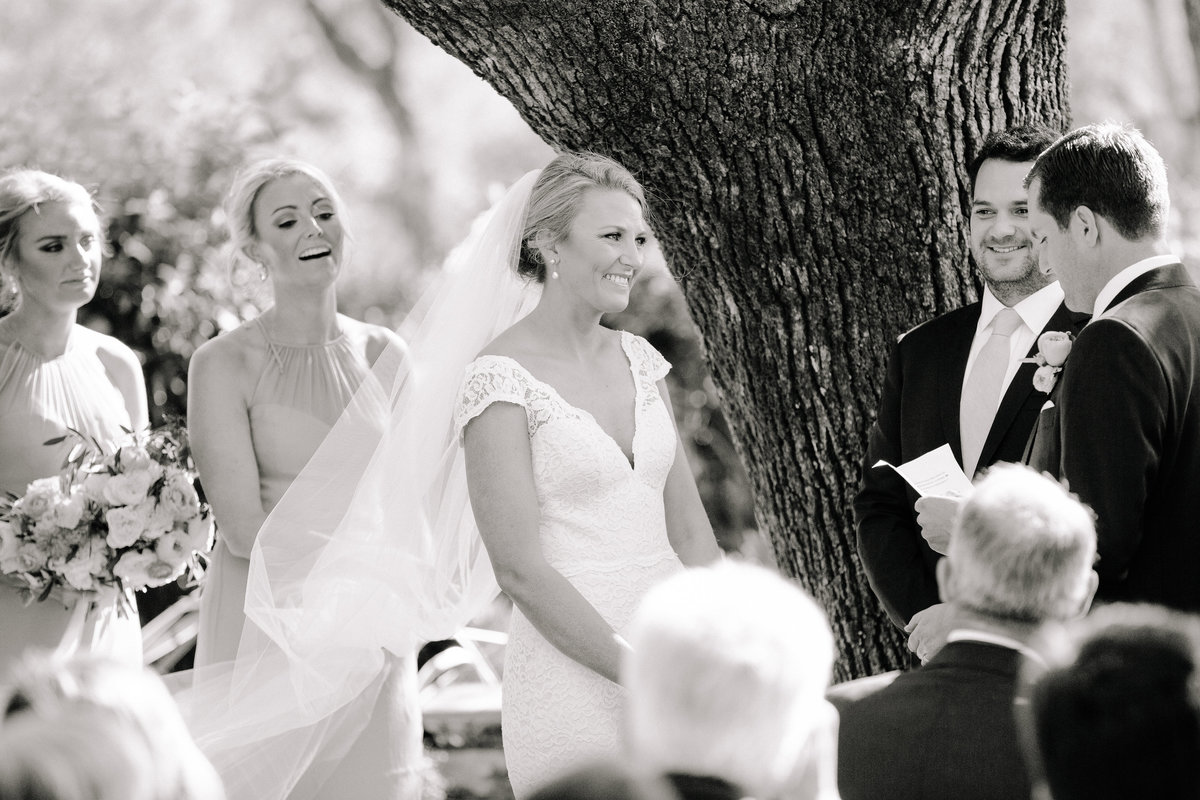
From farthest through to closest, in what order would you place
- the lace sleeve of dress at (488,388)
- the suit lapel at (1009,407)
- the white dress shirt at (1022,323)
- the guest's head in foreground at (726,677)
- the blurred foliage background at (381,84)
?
the blurred foliage background at (381,84) → the white dress shirt at (1022,323) → the suit lapel at (1009,407) → the lace sleeve of dress at (488,388) → the guest's head in foreground at (726,677)

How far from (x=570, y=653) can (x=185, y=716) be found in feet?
4.65

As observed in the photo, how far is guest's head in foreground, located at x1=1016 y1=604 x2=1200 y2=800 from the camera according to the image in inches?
78.9

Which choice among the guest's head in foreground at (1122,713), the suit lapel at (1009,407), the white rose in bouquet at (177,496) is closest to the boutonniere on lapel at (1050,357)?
the suit lapel at (1009,407)

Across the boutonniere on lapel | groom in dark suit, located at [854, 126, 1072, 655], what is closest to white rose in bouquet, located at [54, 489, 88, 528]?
groom in dark suit, located at [854, 126, 1072, 655]

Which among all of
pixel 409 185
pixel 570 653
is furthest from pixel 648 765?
pixel 409 185

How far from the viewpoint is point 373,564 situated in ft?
14.5

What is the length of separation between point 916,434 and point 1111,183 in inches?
39.2

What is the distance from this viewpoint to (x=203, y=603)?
197 inches

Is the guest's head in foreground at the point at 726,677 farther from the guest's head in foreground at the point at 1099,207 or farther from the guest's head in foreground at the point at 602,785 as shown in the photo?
the guest's head in foreground at the point at 1099,207

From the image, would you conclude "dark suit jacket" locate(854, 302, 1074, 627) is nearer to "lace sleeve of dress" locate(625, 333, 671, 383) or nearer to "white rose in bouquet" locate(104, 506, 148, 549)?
"lace sleeve of dress" locate(625, 333, 671, 383)

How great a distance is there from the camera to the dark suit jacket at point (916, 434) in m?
4.09

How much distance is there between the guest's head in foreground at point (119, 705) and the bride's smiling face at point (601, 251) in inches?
87.4

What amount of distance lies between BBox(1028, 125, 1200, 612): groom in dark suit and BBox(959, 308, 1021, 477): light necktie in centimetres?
47

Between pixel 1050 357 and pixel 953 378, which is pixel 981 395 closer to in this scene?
pixel 953 378
